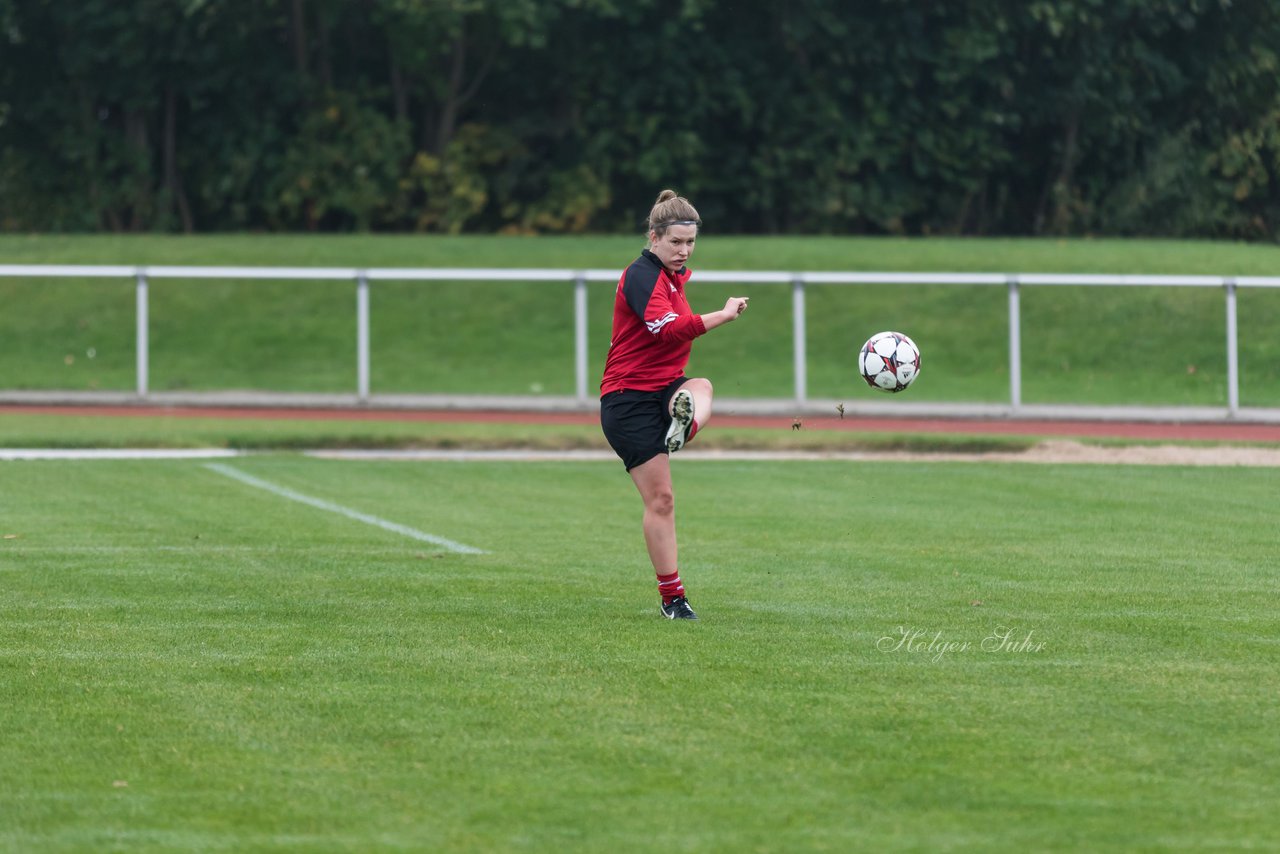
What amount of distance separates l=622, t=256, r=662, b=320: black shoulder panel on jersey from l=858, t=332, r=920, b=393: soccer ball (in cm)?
175

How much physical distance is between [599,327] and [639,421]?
65.0ft

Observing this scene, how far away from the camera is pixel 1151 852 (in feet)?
17.2

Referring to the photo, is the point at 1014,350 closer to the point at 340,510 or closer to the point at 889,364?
the point at 340,510

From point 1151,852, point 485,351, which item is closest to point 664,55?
point 485,351

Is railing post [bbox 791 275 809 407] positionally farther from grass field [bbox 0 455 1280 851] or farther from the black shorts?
the black shorts

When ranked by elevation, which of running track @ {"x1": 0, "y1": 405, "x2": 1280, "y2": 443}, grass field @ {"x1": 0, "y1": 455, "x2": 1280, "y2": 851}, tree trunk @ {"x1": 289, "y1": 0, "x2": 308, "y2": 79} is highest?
tree trunk @ {"x1": 289, "y1": 0, "x2": 308, "y2": 79}

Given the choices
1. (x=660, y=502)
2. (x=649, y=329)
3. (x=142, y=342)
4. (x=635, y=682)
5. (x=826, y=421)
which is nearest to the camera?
(x=635, y=682)

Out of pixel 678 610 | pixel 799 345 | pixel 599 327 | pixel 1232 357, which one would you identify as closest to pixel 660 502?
pixel 678 610

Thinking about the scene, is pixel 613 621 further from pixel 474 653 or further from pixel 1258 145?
pixel 1258 145

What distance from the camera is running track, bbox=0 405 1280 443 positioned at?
21578 millimetres

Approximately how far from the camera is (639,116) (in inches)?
1656

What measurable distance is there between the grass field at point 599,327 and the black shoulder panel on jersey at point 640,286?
1653 cm

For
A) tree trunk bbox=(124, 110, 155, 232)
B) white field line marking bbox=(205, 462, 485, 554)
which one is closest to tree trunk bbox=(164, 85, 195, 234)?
tree trunk bbox=(124, 110, 155, 232)

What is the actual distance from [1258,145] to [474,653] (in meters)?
38.0
